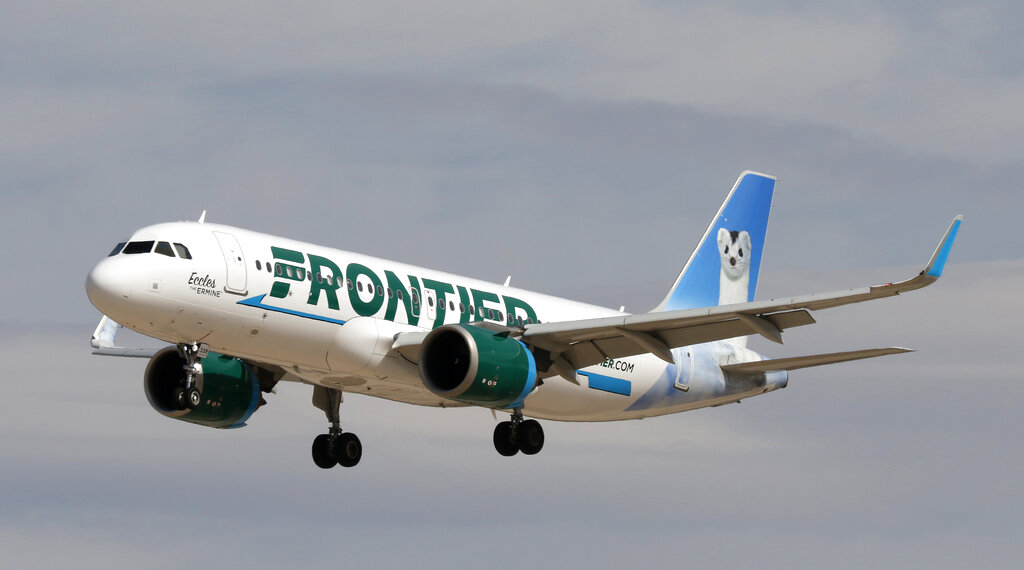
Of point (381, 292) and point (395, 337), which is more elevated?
point (381, 292)

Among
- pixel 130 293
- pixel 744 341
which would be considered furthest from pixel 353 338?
pixel 744 341

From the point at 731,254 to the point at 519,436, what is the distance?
13.2 metres

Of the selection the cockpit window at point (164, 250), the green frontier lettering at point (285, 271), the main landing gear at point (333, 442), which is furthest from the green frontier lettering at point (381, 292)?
the main landing gear at point (333, 442)

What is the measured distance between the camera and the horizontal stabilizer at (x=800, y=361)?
36622mm

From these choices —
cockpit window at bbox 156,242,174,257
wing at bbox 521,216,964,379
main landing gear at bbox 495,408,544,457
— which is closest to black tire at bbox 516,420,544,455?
main landing gear at bbox 495,408,544,457

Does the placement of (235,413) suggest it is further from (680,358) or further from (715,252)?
(715,252)

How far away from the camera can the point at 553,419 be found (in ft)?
141

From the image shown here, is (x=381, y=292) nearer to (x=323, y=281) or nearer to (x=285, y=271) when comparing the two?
→ (x=323, y=281)

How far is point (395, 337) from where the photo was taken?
123 ft

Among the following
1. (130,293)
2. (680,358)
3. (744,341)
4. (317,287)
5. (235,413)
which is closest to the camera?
(130,293)

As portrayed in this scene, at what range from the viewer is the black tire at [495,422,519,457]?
40.7 metres

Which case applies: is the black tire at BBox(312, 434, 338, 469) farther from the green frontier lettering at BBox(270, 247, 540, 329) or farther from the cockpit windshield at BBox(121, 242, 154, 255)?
the cockpit windshield at BBox(121, 242, 154, 255)

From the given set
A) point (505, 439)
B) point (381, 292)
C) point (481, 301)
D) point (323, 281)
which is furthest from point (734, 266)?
point (323, 281)

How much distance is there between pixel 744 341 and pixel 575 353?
9.94m
